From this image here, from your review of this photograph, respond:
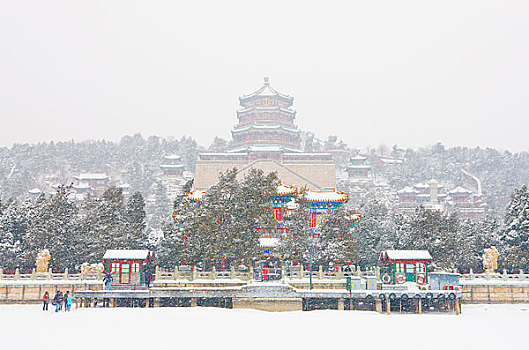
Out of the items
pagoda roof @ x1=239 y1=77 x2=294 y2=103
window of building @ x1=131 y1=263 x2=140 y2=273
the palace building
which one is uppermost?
pagoda roof @ x1=239 y1=77 x2=294 y2=103

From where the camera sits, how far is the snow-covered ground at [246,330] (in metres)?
17.8

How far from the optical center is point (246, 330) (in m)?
20.8

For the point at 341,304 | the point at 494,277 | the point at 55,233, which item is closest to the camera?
the point at 341,304

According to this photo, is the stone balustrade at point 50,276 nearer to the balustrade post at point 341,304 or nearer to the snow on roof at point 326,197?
the balustrade post at point 341,304

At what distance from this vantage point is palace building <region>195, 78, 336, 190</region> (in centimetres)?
7206

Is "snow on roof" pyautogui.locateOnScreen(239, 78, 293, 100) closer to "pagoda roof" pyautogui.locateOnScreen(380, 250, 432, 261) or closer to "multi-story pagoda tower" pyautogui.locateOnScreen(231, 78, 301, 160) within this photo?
"multi-story pagoda tower" pyautogui.locateOnScreen(231, 78, 301, 160)

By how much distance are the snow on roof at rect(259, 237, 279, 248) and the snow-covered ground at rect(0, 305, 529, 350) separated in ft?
30.9

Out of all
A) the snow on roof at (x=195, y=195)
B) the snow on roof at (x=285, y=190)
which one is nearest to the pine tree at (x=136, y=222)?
the snow on roof at (x=195, y=195)

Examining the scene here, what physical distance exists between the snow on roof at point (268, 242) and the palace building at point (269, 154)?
3213cm

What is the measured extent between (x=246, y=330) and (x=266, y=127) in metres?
58.6

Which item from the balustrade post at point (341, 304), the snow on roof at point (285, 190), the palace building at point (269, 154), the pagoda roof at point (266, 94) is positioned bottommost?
the balustrade post at point (341, 304)

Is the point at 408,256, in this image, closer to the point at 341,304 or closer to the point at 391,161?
the point at 341,304

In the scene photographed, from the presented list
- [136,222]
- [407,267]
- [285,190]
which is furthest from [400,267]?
[136,222]

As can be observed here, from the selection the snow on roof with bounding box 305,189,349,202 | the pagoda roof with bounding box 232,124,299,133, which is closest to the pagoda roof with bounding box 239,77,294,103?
the pagoda roof with bounding box 232,124,299,133
